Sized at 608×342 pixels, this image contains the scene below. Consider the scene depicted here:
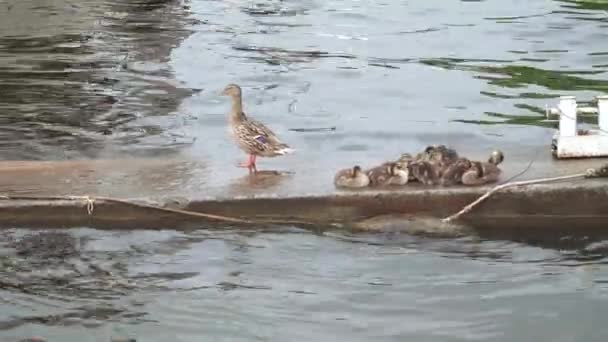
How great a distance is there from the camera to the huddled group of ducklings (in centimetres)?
889

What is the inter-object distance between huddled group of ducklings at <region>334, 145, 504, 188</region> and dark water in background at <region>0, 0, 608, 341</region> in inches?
21.0

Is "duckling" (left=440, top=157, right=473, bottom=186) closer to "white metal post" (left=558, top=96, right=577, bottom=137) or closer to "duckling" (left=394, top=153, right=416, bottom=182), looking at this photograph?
"duckling" (left=394, top=153, right=416, bottom=182)

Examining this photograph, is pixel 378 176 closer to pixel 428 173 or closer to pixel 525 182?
pixel 428 173

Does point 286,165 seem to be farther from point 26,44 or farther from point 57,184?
point 26,44

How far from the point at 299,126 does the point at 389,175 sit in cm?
398

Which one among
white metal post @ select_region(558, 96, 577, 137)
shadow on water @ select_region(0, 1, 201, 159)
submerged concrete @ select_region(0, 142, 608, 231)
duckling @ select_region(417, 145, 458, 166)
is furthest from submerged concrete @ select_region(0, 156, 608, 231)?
shadow on water @ select_region(0, 1, 201, 159)

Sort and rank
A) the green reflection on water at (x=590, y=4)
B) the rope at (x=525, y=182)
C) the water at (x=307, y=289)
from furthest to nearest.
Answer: the green reflection on water at (x=590, y=4), the rope at (x=525, y=182), the water at (x=307, y=289)

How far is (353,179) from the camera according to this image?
898cm

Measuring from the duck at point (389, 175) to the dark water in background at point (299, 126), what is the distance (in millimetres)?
573

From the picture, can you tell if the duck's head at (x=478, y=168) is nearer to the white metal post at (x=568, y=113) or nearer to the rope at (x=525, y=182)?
the rope at (x=525, y=182)

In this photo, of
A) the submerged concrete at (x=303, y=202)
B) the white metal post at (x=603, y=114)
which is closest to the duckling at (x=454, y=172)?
the submerged concrete at (x=303, y=202)

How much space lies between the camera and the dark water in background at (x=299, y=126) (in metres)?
7.48

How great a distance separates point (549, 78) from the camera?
49.7 ft

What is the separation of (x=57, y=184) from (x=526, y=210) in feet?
11.9
